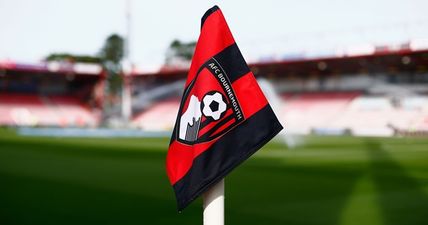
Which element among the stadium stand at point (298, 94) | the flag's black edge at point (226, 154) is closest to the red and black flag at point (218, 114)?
the flag's black edge at point (226, 154)

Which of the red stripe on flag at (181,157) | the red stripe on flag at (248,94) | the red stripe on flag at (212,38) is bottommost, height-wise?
the red stripe on flag at (181,157)

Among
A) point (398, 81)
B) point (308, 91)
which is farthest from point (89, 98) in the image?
point (398, 81)

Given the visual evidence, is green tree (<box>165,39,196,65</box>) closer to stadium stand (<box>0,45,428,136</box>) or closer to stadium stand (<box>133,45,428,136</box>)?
stadium stand (<box>0,45,428,136</box>)

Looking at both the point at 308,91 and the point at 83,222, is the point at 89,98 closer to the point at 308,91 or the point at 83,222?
the point at 308,91

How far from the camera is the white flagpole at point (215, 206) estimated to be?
5.50ft

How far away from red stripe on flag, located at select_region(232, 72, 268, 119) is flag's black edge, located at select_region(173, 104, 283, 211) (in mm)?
28

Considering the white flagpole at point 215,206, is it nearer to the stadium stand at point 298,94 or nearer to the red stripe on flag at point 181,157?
the red stripe on flag at point 181,157

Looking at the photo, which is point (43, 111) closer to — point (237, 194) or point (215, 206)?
point (237, 194)

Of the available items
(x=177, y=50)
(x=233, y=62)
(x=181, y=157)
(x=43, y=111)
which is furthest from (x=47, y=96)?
(x=233, y=62)

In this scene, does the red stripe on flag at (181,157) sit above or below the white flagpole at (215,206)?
above

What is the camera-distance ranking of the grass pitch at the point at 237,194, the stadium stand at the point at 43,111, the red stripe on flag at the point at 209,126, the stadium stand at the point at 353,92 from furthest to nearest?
1. the stadium stand at the point at 43,111
2. the stadium stand at the point at 353,92
3. the grass pitch at the point at 237,194
4. the red stripe on flag at the point at 209,126

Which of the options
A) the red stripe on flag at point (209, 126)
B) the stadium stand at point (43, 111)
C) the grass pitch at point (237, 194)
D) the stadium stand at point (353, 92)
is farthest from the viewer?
the stadium stand at point (43, 111)

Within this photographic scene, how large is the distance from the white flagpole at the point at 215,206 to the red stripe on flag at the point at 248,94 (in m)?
0.29

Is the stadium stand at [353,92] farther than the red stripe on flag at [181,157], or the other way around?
the stadium stand at [353,92]
